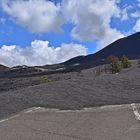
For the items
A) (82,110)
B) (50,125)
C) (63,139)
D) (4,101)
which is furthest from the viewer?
(4,101)

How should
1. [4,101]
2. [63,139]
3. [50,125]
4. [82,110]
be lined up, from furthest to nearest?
[4,101]
[82,110]
[50,125]
[63,139]

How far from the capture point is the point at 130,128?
10273 mm

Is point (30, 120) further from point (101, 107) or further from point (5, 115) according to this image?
point (101, 107)

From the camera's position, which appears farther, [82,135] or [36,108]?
[36,108]

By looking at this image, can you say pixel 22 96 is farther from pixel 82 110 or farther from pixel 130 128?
pixel 130 128

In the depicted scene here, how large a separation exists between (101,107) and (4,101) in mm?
3236

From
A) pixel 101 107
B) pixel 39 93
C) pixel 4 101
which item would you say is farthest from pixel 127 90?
pixel 4 101

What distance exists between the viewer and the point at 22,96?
1408 centimetres

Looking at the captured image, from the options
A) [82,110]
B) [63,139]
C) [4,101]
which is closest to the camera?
[63,139]

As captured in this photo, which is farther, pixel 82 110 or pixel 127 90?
pixel 127 90

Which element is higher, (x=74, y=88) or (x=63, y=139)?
(x=74, y=88)

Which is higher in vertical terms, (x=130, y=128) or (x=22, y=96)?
(x=22, y=96)

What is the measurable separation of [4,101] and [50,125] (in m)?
3.08

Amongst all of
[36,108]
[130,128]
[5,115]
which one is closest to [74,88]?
[36,108]
